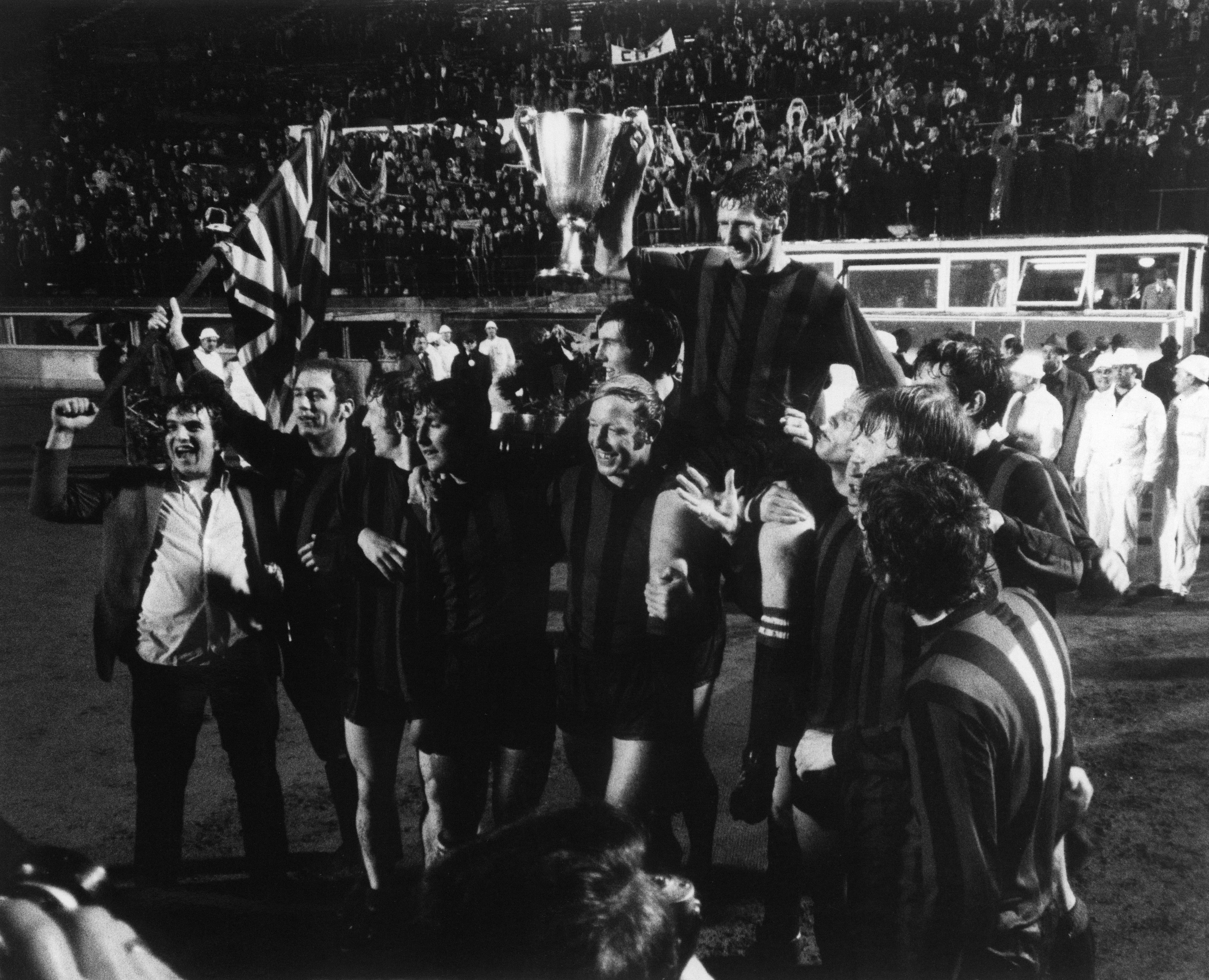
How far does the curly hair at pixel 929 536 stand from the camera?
1803 mm

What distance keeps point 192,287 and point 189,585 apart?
38.9 inches

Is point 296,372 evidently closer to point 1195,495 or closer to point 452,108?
point 452,108

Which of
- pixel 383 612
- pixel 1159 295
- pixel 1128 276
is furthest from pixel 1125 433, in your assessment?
pixel 383 612

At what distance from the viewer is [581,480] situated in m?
2.72

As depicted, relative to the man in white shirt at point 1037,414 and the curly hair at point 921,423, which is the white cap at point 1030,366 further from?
the curly hair at point 921,423

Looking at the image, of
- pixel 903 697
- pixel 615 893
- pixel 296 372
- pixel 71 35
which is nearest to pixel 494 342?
pixel 296 372

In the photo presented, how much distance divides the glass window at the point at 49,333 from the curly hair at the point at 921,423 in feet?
10.2

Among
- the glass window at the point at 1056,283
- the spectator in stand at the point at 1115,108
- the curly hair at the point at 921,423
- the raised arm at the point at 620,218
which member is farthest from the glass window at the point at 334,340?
the glass window at the point at 1056,283

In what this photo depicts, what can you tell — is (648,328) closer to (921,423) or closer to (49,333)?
(921,423)

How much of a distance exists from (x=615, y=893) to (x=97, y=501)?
7.70ft

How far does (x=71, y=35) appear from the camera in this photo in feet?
9.46

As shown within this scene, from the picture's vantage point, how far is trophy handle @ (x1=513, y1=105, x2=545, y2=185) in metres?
2.89

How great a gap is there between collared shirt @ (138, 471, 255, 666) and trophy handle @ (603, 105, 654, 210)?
4.68 ft

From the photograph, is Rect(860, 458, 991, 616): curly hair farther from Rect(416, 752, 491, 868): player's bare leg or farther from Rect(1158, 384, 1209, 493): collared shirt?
Rect(1158, 384, 1209, 493): collared shirt
